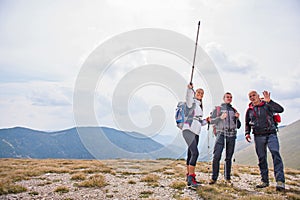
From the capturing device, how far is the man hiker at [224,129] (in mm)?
10078

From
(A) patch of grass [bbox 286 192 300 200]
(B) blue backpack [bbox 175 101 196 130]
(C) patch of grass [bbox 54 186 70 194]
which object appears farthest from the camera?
(B) blue backpack [bbox 175 101 196 130]

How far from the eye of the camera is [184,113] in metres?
9.32

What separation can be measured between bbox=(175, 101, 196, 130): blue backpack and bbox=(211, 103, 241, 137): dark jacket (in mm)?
1482

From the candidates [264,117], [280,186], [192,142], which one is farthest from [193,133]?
[280,186]

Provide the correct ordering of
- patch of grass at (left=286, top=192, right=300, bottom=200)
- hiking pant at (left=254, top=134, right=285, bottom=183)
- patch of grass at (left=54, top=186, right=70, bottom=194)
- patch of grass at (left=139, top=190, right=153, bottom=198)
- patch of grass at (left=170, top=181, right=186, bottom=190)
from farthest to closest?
patch of grass at (left=170, top=181, right=186, bottom=190), hiking pant at (left=254, top=134, right=285, bottom=183), patch of grass at (left=54, top=186, right=70, bottom=194), patch of grass at (left=139, top=190, right=153, bottom=198), patch of grass at (left=286, top=192, right=300, bottom=200)

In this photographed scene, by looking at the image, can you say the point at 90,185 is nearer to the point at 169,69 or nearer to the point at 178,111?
the point at 178,111

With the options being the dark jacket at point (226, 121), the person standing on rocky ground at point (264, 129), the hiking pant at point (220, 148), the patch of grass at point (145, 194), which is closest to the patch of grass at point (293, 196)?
the person standing on rocky ground at point (264, 129)

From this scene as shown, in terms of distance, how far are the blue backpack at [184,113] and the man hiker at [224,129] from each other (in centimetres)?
147

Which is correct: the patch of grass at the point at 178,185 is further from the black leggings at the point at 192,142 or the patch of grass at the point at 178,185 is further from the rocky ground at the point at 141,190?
the black leggings at the point at 192,142

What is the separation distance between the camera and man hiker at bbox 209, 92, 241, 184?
1008 centimetres

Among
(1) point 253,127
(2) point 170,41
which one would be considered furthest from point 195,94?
(2) point 170,41

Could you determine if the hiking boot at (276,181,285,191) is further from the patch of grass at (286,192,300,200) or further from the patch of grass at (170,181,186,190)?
the patch of grass at (170,181,186,190)

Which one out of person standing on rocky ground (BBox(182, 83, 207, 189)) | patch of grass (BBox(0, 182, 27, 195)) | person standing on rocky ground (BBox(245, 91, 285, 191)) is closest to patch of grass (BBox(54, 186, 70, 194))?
patch of grass (BBox(0, 182, 27, 195))

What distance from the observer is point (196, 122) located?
9305 mm
